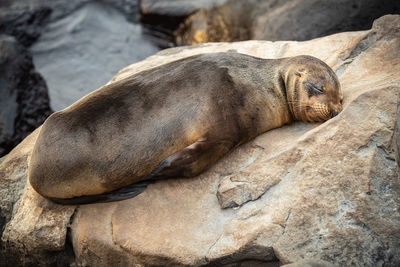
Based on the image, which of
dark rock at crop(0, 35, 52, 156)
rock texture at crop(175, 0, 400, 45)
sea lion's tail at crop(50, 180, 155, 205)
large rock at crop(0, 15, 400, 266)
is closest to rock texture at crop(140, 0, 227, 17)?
rock texture at crop(175, 0, 400, 45)

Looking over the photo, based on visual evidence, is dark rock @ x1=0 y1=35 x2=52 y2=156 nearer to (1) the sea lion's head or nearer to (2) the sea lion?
(2) the sea lion

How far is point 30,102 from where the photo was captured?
7.25 m

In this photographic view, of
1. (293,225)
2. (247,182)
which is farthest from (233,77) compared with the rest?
(293,225)

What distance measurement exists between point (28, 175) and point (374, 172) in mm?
3055

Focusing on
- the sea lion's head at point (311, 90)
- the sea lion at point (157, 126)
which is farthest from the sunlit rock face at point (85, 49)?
the sea lion's head at point (311, 90)

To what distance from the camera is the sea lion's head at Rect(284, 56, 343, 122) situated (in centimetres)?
417

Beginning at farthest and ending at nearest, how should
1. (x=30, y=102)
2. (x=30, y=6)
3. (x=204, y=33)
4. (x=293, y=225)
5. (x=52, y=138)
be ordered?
(x=30, y=6), (x=204, y=33), (x=30, y=102), (x=52, y=138), (x=293, y=225)

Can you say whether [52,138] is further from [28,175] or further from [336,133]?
[336,133]

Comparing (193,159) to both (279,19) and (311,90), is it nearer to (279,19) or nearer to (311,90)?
(311,90)

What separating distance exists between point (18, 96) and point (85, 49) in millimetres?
2044

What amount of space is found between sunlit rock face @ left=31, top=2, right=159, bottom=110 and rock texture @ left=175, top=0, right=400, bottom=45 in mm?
963

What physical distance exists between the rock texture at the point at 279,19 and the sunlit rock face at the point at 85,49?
3.16 feet

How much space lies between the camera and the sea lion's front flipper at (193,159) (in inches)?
158

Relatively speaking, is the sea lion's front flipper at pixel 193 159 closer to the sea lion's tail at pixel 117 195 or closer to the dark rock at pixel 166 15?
the sea lion's tail at pixel 117 195
